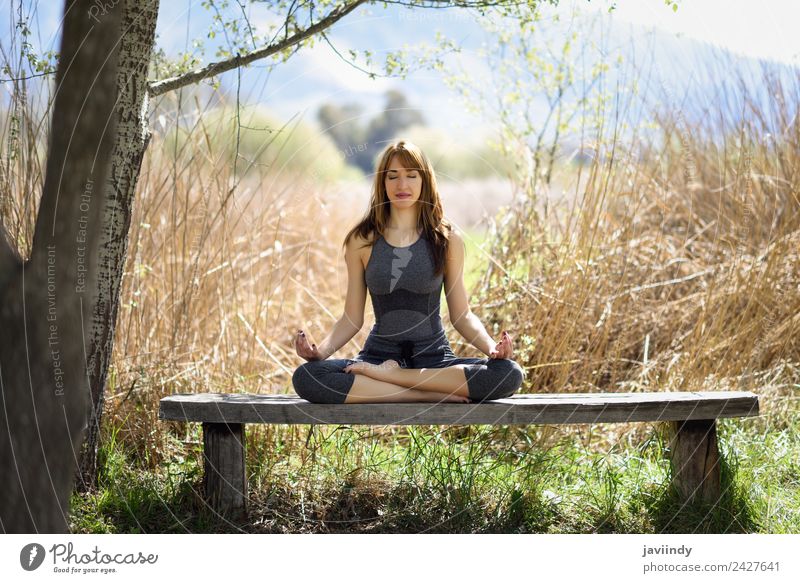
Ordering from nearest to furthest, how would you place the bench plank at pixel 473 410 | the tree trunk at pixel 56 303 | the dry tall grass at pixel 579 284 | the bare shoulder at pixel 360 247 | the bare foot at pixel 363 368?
the tree trunk at pixel 56 303, the bench plank at pixel 473 410, the bare foot at pixel 363 368, the bare shoulder at pixel 360 247, the dry tall grass at pixel 579 284

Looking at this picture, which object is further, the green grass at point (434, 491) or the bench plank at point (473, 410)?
the green grass at point (434, 491)

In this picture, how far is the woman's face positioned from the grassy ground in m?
0.82

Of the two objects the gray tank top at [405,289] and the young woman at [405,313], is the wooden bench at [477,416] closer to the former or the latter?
the young woman at [405,313]

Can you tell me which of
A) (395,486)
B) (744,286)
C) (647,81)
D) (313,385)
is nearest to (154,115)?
(313,385)

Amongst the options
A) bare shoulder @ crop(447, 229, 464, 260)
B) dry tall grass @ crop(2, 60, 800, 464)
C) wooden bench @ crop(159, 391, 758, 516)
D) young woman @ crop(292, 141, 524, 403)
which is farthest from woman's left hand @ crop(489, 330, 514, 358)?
dry tall grass @ crop(2, 60, 800, 464)

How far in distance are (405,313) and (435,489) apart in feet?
1.87

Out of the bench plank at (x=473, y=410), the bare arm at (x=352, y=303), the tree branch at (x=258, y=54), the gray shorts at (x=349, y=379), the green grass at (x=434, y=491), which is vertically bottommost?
the green grass at (x=434, y=491)

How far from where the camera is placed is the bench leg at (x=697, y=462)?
2658 mm

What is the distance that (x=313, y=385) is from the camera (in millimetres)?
2578

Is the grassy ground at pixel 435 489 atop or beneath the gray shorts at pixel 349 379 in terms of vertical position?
beneath

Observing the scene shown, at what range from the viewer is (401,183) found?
8.89 ft

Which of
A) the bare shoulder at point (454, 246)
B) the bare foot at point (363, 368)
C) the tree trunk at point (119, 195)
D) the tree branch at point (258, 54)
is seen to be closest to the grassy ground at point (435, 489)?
the tree trunk at point (119, 195)

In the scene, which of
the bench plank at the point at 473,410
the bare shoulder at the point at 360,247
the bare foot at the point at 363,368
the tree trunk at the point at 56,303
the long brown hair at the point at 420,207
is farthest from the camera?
the bare shoulder at the point at 360,247

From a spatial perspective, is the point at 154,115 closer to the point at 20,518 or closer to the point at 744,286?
the point at 20,518
